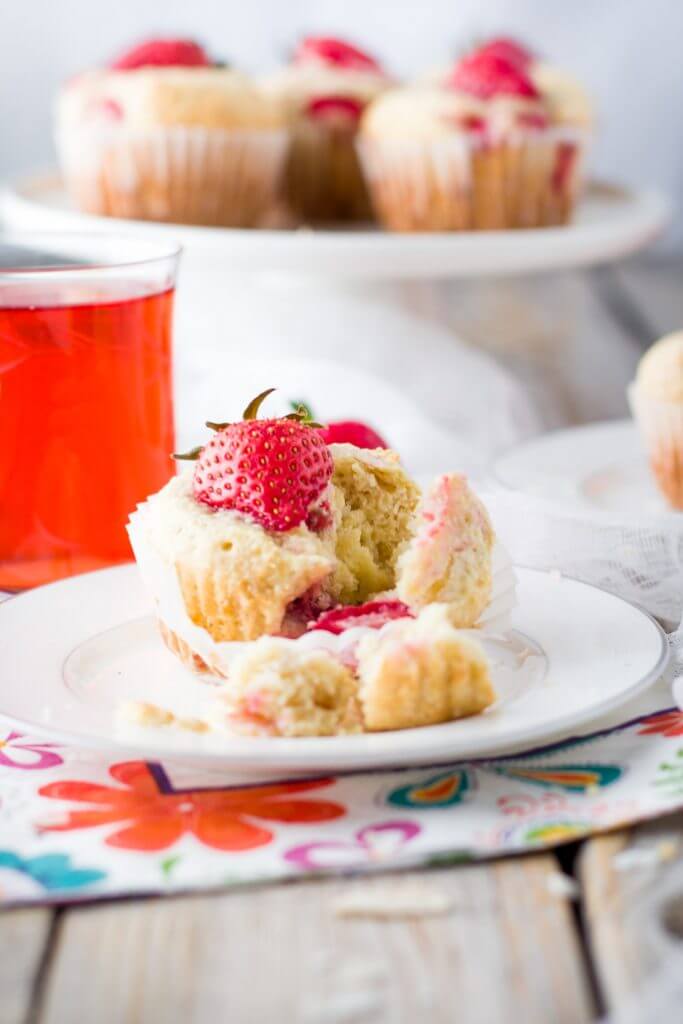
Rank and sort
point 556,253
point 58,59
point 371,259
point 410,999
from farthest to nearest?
point 58,59 → point 556,253 → point 371,259 → point 410,999

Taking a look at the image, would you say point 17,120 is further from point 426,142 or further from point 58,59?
point 426,142

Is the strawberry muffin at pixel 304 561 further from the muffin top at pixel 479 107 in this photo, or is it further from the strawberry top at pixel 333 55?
the strawberry top at pixel 333 55

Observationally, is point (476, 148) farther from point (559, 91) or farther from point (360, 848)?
point (360, 848)

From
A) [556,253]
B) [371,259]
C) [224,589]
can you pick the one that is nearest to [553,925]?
[224,589]

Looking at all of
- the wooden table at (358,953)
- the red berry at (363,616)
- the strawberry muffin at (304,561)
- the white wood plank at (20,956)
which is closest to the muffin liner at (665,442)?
the strawberry muffin at (304,561)

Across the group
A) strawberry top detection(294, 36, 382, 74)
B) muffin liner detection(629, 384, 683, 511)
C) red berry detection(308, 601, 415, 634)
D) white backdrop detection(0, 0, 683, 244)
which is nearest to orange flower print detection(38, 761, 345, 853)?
red berry detection(308, 601, 415, 634)

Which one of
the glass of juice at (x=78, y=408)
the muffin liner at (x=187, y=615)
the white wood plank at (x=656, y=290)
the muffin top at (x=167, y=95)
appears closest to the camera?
the muffin liner at (x=187, y=615)
